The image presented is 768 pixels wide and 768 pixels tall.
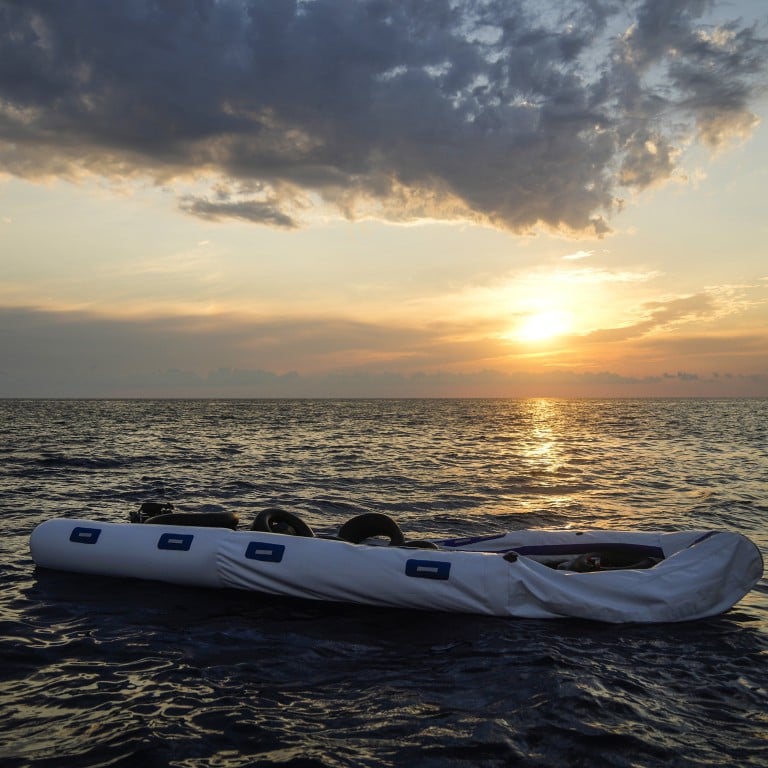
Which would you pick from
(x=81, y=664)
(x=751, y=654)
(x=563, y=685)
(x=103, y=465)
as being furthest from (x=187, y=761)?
(x=103, y=465)

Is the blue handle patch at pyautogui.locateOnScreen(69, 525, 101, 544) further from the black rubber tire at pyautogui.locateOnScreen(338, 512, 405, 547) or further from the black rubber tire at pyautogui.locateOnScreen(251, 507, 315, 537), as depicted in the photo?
the black rubber tire at pyautogui.locateOnScreen(338, 512, 405, 547)

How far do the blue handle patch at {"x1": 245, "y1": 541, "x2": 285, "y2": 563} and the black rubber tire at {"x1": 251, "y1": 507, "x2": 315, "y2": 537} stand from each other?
1.88 ft

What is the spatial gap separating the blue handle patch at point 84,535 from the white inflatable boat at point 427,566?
0.02 m

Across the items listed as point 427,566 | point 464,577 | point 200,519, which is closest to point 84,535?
point 200,519

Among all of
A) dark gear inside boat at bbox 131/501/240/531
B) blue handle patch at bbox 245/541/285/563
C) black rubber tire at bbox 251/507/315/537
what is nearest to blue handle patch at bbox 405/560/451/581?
blue handle patch at bbox 245/541/285/563

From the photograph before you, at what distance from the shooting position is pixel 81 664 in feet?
21.0

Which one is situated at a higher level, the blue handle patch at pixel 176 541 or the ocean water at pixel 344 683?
the blue handle patch at pixel 176 541

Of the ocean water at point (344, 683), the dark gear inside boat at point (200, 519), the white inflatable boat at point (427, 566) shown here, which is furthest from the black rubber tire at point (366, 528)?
the dark gear inside boat at point (200, 519)

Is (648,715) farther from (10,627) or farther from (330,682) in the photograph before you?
(10,627)

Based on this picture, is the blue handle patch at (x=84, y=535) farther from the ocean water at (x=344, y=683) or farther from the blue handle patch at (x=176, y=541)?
the blue handle patch at (x=176, y=541)

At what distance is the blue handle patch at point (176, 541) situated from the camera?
8828 mm

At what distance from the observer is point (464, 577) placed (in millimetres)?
7715

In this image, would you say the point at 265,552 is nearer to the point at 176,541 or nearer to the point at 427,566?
the point at 176,541

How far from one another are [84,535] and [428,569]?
5080 millimetres
